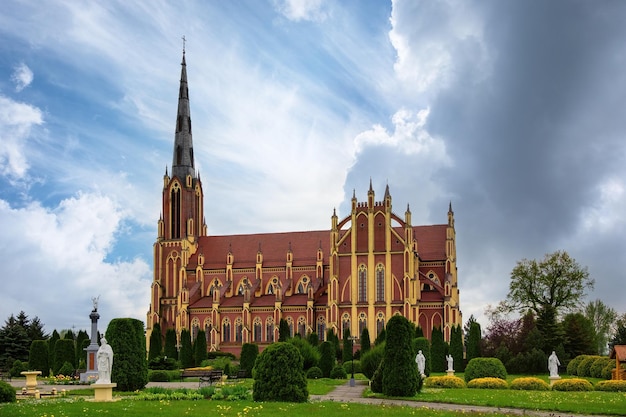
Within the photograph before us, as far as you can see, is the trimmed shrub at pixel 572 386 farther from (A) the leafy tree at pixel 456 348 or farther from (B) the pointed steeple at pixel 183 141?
(B) the pointed steeple at pixel 183 141

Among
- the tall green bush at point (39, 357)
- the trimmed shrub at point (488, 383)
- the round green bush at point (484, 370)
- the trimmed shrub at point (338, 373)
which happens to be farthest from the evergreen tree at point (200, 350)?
the trimmed shrub at point (488, 383)

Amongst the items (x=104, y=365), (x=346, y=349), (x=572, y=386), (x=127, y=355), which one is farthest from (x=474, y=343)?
(x=104, y=365)

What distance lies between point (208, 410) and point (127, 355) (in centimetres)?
1233

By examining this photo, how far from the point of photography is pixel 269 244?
9412 cm

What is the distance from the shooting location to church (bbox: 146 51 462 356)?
81562 millimetres

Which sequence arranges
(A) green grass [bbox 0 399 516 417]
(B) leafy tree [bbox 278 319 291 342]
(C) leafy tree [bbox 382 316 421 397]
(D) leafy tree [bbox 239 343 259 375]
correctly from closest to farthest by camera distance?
(A) green grass [bbox 0 399 516 417]
(C) leafy tree [bbox 382 316 421 397]
(D) leafy tree [bbox 239 343 259 375]
(B) leafy tree [bbox 278 319 291 342]

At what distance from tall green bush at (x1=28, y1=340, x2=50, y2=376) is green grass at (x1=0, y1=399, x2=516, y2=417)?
135 ft

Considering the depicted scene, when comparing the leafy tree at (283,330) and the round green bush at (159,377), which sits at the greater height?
the leafy tree at (283,330)

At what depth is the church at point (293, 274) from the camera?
268 feet

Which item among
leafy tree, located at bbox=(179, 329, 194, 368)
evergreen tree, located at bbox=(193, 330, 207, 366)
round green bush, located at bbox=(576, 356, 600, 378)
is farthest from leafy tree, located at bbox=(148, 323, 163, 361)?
round green bush, located at bbox=(576, 356, 600, 378)

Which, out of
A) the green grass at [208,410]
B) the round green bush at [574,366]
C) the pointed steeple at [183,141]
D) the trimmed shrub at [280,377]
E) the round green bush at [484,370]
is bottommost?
the round green bush at [574,366]

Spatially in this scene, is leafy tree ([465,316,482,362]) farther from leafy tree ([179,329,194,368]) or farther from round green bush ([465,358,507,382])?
leafy tree ([179,329,194,368])

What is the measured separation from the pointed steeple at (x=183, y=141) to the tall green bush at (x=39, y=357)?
121 feet

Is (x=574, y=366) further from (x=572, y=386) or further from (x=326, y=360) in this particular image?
(x=572, y=386)
